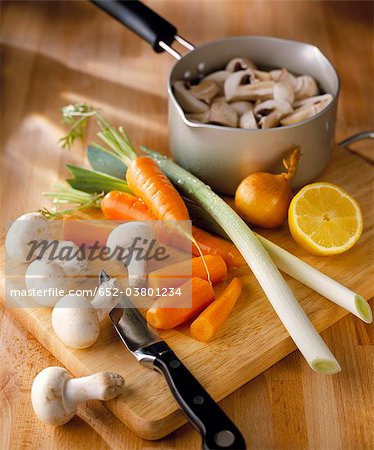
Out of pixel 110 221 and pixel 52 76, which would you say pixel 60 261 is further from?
pixel 52 76

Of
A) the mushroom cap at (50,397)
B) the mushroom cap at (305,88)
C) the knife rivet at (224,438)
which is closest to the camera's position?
the knife rivet at (224,438)

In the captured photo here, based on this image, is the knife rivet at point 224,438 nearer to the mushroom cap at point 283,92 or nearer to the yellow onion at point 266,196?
→ the yellow onion at point 266,196

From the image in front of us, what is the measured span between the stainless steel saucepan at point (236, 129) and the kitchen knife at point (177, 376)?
1.41ft

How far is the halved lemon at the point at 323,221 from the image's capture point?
1.65 metres

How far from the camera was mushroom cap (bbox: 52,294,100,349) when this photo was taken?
1418 mm

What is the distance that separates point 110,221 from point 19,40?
115 centimetres

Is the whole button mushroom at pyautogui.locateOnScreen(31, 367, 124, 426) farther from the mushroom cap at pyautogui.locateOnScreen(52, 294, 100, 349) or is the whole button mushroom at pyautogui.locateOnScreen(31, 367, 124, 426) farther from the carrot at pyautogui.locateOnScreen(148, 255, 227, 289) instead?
the carrot at pyautogui.locateOnScreen(148, 255, 227, 289)

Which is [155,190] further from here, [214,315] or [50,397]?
[50,397]

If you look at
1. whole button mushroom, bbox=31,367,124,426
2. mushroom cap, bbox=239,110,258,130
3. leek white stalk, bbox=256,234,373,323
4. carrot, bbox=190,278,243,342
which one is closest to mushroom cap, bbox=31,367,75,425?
whole button mushroom, bbox=31,367,124,426

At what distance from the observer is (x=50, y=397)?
1315 mm

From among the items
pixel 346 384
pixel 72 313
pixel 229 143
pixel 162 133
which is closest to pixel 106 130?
pixel 162 133

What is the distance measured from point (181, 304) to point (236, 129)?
1.53 ft

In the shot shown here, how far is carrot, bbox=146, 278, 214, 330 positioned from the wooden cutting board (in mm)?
30

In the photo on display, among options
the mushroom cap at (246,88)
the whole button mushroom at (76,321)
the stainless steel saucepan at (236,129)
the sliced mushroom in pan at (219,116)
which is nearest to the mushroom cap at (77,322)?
the whole button mushroom at (76,321)
